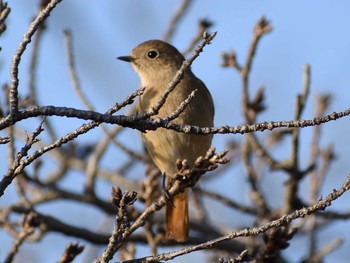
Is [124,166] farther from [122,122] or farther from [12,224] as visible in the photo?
[122,122]

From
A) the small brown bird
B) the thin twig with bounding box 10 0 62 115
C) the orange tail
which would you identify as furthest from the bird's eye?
the thin twig with bounding box 10 0 62 115

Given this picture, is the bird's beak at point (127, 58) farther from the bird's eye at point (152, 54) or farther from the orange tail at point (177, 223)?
the orange tail at point (177, 223)

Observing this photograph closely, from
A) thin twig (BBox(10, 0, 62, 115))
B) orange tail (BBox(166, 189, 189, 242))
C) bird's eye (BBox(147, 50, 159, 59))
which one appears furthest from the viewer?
bird's eye (BBox(147, 50, 159, 59))

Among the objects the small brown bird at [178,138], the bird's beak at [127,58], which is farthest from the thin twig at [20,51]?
the bird's beak at [127,58]

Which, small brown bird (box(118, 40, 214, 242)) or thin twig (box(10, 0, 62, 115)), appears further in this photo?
small brown bird (box(118, 40, 214, 242))

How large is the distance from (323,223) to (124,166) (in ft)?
7.01

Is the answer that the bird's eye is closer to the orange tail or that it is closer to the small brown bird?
the small brown bird

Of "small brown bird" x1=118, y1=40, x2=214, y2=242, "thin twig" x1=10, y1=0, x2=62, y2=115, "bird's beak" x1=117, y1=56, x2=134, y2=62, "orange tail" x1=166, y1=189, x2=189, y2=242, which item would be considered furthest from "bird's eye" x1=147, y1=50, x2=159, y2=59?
"thin twig" x1=10, y1=0, x2=62, y2=115

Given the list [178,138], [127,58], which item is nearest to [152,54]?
[127,58]

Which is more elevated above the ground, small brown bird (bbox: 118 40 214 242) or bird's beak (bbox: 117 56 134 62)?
bird's beak (bbox: 117 56 134 62)

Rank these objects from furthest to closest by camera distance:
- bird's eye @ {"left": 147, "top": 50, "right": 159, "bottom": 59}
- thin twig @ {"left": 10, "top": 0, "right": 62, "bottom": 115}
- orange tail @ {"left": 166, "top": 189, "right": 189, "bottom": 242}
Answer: bird's eye @ {"left": 147, "top": 50, "right": 159, "bottom": 59} → orange tail @ {"left": 166, "top": 189, "right": 189, "bottom": 242} → thin twig @ {"left": 10, "top": 0, "right": 62, "bottom": 115}

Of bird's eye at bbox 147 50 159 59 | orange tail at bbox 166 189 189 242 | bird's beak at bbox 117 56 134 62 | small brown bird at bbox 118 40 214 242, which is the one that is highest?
bird's eye at bbox 147 50 159 59

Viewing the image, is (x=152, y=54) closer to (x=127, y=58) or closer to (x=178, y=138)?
(x=127, y=58)

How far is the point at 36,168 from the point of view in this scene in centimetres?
489
